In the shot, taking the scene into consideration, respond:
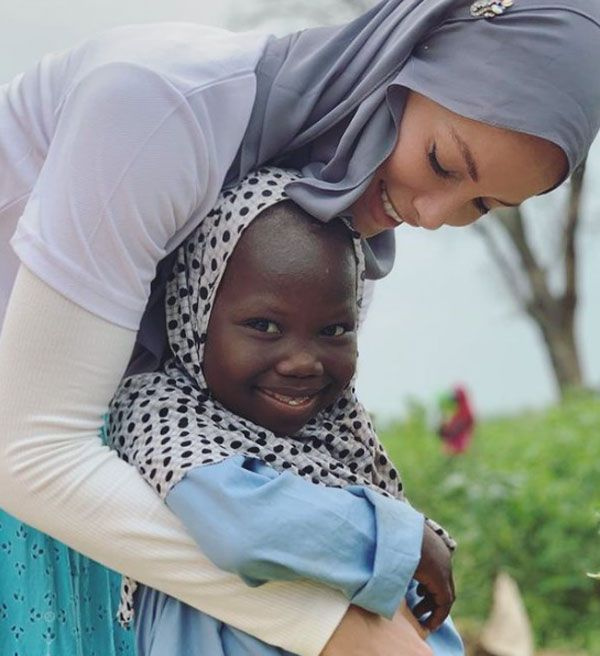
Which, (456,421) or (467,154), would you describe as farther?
(456,421)

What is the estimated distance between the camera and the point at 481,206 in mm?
2354

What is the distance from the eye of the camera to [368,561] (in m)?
2.15

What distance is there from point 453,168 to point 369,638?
0.75 m

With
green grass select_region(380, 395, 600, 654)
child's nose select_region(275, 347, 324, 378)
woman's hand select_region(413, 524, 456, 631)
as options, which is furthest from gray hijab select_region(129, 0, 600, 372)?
green grass select_region(380, 395, 600, 654)

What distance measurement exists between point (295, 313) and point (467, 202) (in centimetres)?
35

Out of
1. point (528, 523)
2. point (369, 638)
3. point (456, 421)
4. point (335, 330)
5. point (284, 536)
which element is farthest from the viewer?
point (456, 421)

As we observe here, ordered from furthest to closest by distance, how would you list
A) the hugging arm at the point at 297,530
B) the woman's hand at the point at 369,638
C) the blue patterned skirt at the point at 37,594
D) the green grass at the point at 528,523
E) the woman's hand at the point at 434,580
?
the green grass at the point at 528,523 < the blue patterned skirt at the point at 37,594 < the woman's hand at the point at 434,580 < the woman's hand at the point at 369,638 < the hugging arm at the point at 297,530

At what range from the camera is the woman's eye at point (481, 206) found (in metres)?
2.33

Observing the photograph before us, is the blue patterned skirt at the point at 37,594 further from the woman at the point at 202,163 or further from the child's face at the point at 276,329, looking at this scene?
the child's face at the point at 276,329

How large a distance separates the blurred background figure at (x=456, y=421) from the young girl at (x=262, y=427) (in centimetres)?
493

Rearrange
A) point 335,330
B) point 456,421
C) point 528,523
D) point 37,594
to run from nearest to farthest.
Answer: point 335,330 → point 37,594 → point 528,523 → point 456,421

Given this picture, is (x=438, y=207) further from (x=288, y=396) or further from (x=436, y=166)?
(x=288, y=396)

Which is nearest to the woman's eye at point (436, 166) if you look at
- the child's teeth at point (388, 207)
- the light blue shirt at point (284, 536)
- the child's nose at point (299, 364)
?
the child's teeth at point (388, 207)

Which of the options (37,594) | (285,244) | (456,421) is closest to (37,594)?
(37,594)
